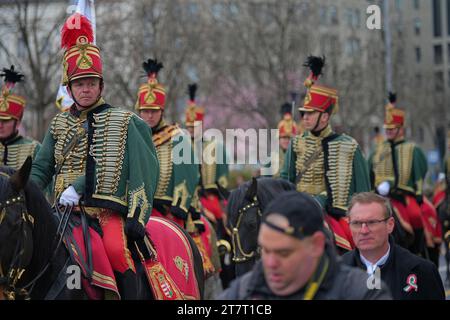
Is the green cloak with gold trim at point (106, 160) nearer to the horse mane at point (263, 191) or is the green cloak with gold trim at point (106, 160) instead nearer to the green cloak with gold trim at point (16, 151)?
the horse mane at point (263, 191)

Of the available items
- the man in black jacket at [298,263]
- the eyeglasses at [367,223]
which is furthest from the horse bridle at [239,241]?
the man in black jacket at [298,263]

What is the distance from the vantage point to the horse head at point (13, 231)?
18.1 feet

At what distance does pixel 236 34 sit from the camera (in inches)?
1256

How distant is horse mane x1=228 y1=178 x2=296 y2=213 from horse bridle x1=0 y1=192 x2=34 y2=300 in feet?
10.2

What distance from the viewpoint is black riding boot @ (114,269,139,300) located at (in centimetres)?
661

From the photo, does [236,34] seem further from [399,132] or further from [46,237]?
[46,237]

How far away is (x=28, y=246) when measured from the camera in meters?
5.71

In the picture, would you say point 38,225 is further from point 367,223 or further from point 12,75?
point 12,75

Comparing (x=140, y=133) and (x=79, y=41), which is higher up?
(x=79, y=41)

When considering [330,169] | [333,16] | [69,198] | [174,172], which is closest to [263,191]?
[330,169]

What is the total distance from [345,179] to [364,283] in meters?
5.69

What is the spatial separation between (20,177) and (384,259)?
90.4 inches

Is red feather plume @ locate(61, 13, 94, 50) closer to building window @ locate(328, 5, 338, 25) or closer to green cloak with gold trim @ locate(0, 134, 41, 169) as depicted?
green cloak with gold trim @ locate(0, 134, 41, 169)
